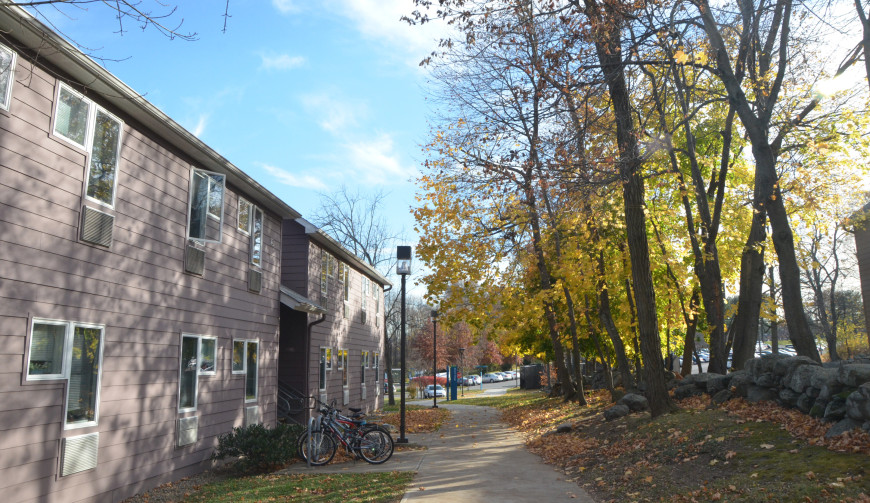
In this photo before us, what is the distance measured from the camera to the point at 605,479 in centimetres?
905

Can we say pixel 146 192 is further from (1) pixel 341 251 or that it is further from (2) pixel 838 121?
(2) pixel 838 121

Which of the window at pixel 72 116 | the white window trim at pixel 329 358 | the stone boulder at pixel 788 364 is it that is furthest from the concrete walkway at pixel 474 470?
the window at pixel 72 116

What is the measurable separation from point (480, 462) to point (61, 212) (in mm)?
8360

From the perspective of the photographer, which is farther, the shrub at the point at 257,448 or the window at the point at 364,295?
the window at the point at 364,295

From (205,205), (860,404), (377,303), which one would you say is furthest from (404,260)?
(377,303)

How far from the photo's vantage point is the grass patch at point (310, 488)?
8.64 m

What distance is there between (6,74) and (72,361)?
3678mm

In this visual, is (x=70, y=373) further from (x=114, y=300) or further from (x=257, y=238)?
(x=257, y=238)

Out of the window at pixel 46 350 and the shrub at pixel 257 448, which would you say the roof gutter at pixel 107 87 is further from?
the shrub at pixel 257 448

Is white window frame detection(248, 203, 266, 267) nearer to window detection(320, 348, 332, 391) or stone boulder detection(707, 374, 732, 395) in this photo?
window detection(320, 348, 332, 391)

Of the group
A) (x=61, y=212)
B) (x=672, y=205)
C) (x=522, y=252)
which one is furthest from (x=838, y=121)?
(x=61, y=212)

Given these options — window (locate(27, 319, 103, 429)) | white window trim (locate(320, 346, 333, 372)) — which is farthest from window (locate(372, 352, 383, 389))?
window (locate(27, 319, 103, 429))

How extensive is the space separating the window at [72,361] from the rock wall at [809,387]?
31.9 feet

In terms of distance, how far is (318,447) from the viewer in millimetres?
12016
